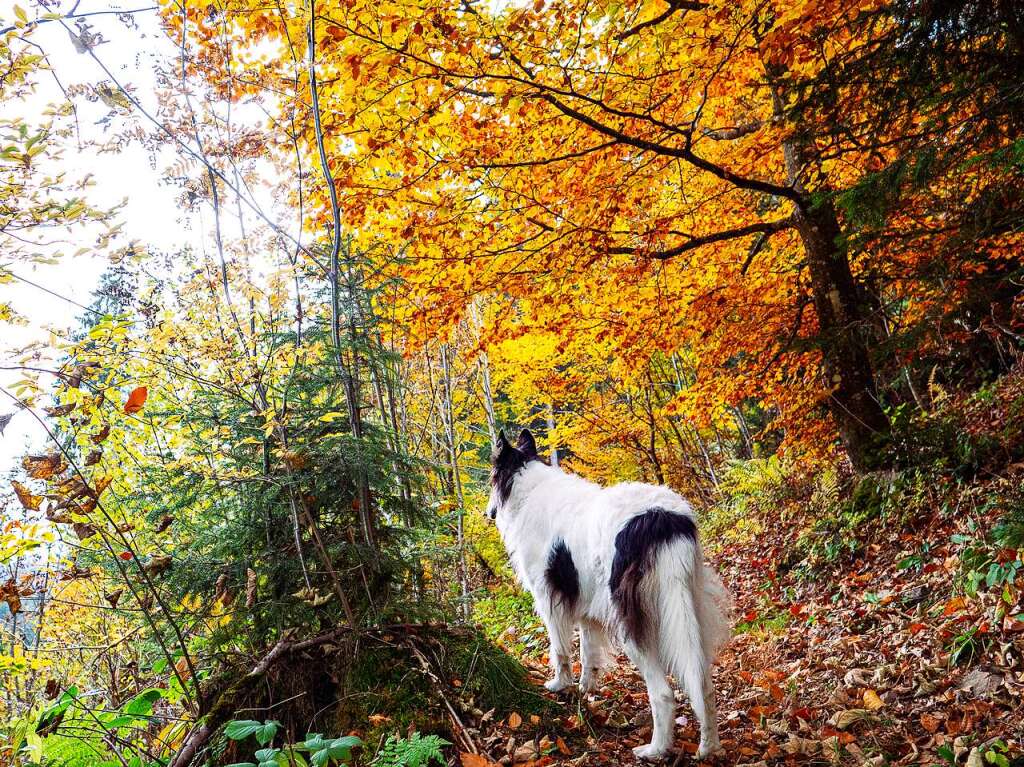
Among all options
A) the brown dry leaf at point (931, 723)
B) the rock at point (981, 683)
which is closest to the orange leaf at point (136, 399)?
the brown dry leaf at point (931, 723)

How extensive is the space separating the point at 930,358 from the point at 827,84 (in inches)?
256

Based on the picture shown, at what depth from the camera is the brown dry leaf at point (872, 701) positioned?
362 centimetres

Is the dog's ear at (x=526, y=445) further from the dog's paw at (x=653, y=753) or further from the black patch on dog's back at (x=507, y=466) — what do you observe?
the dog's paw at (x=653, y=753)

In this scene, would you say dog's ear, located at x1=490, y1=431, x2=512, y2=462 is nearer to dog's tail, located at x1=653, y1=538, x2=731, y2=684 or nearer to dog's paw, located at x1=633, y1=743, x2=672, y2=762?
dog's tail, located at x1=653, y1=538, x2=731, y2=684

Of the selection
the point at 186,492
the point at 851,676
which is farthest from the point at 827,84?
the point at 186,492

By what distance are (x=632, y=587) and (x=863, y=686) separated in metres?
2.02

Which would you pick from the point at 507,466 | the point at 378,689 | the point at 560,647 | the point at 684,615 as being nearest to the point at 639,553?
the point at 684,615

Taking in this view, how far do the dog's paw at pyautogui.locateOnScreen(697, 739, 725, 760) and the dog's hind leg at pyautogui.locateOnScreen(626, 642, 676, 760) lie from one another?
16cm

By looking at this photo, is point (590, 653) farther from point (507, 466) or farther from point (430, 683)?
point (507, 466)

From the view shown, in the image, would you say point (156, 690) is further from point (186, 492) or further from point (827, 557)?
point (827, 557)

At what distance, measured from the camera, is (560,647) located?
4.00 metres

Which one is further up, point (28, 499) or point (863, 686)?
point (28, 499)

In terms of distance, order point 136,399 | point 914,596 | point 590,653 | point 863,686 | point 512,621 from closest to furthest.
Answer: point 136,399 < point 863,686 < point 590,653 < point 914,596 < point 512,621

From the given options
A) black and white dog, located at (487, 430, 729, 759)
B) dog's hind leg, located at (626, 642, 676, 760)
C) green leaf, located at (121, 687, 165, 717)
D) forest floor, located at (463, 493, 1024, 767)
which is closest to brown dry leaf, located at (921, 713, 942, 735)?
forest floor, located at (463, 493, 1024, 767)
